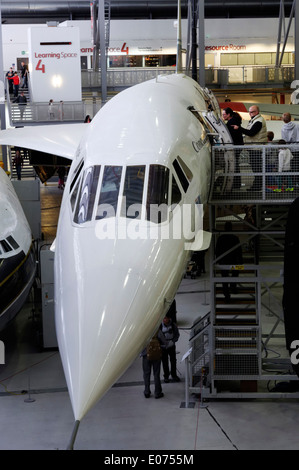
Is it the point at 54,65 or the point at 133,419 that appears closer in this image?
the point at 133,419

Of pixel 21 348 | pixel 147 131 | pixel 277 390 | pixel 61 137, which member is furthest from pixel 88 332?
pixel 61 137

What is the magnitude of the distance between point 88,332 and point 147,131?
453cm

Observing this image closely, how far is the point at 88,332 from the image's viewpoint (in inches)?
423

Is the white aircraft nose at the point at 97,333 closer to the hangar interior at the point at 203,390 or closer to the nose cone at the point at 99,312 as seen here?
the nose cone at the point at 99,312

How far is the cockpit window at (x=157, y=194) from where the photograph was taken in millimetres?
12195

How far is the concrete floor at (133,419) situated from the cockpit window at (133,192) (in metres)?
4.87

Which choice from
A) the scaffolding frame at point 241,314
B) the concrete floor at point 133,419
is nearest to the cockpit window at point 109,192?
the scaffolding frame at point 241,314

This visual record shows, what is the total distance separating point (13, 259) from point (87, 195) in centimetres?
654

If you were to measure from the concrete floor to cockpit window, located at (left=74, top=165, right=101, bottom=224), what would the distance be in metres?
4.76

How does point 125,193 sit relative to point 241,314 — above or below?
above

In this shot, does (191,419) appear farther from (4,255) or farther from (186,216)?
(4,255)

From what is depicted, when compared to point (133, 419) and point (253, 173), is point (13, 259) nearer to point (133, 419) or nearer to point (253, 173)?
point (133, 419)

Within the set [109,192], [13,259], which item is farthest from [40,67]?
[109,192]

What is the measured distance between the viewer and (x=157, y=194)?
12398mm
